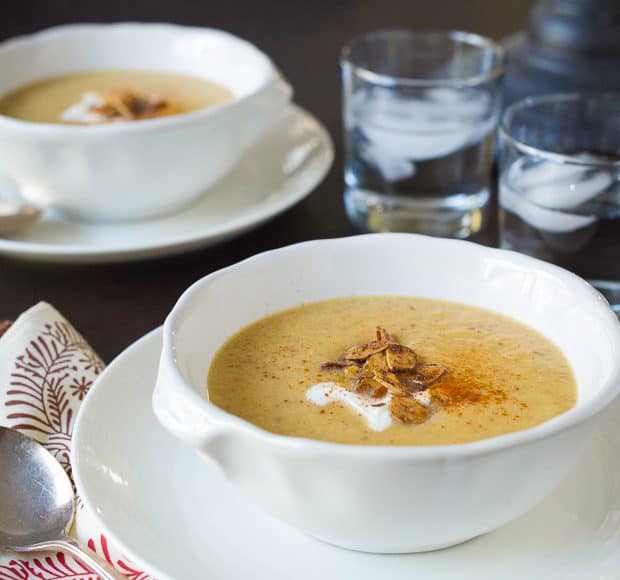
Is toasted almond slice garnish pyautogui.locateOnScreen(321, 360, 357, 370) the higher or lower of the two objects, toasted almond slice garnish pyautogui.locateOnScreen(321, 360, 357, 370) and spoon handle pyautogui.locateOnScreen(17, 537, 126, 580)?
the higher

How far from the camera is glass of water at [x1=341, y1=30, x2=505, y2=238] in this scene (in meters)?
1.80

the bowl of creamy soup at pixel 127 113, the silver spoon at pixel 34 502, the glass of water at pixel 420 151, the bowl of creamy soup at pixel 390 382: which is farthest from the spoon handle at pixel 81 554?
the glass of water at pixel 420 151

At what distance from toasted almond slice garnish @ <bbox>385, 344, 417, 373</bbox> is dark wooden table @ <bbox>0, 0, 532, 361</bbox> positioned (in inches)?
20.6

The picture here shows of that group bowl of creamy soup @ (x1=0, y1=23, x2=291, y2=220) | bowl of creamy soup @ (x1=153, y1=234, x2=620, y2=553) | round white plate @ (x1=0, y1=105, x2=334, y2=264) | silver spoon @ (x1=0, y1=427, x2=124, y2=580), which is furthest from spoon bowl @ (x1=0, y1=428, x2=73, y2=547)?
bowl of creamy soup @ (x1=0, y1=23, x2=291, y2=220)

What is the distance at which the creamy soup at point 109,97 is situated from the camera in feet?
6.51

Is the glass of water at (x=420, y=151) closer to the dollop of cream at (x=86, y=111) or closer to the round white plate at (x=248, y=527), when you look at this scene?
the dollop of cream at (x=86, y=111)

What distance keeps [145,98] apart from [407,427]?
124 centimetres

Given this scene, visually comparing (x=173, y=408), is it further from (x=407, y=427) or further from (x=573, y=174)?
(x=573, y=174)

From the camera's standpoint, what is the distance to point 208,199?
199 centimetres

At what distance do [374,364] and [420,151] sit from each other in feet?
2.54

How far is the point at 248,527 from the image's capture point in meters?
1.05

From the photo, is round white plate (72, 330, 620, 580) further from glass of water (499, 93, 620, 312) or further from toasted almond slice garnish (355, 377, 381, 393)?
glass of water (499, 93, 620, 312)

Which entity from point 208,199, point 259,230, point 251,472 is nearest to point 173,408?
point 251,472

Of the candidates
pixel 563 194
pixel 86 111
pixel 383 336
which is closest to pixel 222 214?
pixel 86 111
